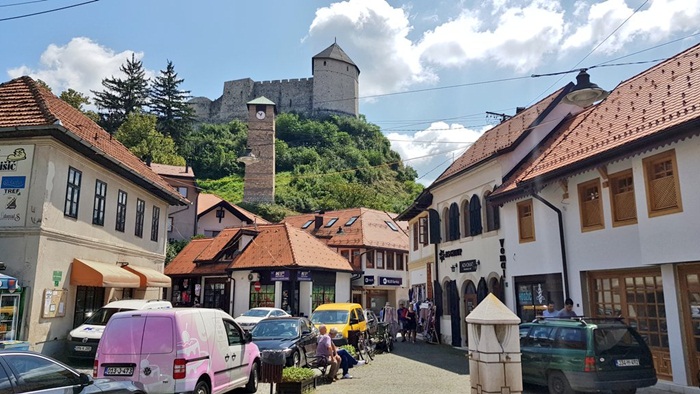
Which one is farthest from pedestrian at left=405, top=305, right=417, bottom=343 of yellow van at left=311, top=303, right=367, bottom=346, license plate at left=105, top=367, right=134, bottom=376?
license plate at left=105, top=367, right=134, bottom=376

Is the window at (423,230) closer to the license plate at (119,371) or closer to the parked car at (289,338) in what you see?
the parked car at (289,338)

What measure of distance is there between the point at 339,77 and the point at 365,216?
61772 millimetres

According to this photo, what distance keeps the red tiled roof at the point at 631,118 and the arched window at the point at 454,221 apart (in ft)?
16.7

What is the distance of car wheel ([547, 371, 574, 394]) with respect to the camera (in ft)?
32.1

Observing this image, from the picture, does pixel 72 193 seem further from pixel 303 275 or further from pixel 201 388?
pixel 303 275

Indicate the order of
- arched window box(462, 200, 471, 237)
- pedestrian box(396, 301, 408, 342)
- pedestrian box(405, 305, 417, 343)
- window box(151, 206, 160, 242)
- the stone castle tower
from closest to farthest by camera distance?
arched window box(462, 200, 471, 237) < window box(151, 206, 160, 242) < pedestrian box(405, 305, 417, 343) < pedestrian box(396, 301, 408, 342) < the stone castle tower

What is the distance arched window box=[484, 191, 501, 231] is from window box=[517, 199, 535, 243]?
1366mm

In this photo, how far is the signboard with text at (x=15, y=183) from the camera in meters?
14.8

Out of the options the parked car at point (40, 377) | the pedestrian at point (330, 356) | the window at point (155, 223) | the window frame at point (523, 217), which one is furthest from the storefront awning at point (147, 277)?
the window frame at point (523, 217)

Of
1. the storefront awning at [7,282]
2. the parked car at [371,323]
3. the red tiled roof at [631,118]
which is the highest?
the red tiled roof at [631,118]

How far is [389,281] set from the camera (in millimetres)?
43031

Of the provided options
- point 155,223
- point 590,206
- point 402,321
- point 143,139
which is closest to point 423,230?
point 402,321

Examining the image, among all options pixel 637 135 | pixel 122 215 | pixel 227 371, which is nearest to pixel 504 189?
pixel 637 135

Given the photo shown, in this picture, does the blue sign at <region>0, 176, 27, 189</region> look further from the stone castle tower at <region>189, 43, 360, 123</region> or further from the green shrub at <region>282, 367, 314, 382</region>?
the stone castle tower at <region>189, 43, 360, 123</region>
